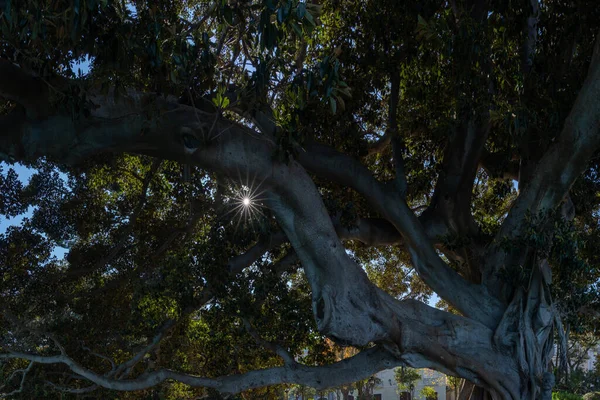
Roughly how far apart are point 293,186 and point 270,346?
2800 mm

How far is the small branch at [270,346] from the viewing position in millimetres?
7539

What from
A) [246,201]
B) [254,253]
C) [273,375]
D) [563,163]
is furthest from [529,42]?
[273,375]

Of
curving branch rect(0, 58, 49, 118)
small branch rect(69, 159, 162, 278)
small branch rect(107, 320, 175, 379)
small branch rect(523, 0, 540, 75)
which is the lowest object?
small branch rect(107, 320, 175, 379)

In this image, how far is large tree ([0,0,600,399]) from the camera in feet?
17.1

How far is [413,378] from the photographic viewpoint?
108 ft

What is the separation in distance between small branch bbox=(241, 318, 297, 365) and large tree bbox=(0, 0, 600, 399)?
0.06 meters

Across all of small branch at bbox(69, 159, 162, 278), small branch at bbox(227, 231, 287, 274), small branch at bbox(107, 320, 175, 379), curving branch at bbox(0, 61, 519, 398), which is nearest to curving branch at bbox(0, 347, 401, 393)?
curving branch at bbox(0, 61, 519, 398)

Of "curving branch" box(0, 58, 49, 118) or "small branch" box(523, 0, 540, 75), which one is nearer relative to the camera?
"curving branch" box(0, 58, 49, 118)

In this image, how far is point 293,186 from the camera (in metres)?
6.03

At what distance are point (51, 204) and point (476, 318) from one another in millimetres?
6316

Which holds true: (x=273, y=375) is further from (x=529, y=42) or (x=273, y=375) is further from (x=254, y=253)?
(x=529, y=42)

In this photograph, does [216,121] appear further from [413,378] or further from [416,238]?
[413,378]

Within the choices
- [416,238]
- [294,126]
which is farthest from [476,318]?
[294,126]

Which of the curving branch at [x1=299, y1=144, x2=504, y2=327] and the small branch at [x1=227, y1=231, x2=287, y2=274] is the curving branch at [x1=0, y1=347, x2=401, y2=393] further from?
the small branch at [x1=227, y1=231, x2=287, y2=274]
